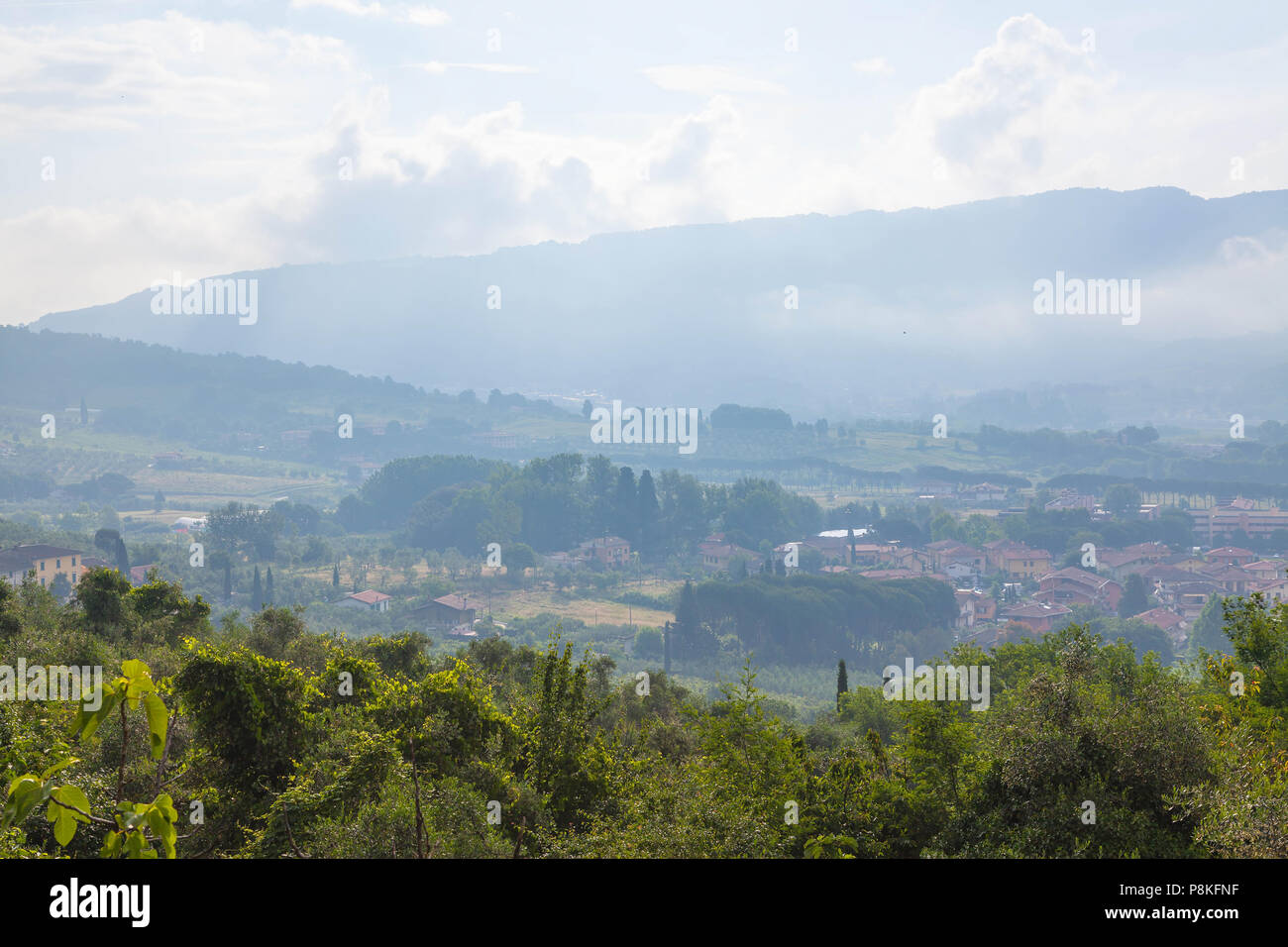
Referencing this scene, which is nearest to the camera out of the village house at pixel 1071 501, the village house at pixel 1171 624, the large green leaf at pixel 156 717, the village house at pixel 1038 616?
the large green leaf at pixel 156 717

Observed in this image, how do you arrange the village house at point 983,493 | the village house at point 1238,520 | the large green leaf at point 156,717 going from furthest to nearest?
the village house at point 983,493, the village house at point 1238,520, the large green leaf at point 156,717

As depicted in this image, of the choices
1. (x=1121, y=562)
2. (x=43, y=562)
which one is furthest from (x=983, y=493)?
(x=43, y=562)

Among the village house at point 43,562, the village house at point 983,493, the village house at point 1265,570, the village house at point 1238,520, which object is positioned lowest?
the village house at point 1265,570

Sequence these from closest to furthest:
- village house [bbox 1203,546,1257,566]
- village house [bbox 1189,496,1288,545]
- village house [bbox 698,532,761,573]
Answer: village house [bbox 1203,546,1257,566], village house [bbox 698,532,761,573], village house [bbox 1189,496,1288,545]

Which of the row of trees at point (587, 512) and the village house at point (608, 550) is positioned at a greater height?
the row of trees at point (587, 512)

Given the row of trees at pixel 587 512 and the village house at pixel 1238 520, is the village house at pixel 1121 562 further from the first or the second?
the row of trees at pixel 587 512

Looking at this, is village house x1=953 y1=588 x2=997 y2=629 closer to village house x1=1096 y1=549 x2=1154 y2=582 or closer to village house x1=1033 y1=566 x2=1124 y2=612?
village house x1=1033 y1=566 x2=1124 y2=612

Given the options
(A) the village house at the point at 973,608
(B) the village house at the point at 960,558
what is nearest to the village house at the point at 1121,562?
(B) the village house at the point at 960,558

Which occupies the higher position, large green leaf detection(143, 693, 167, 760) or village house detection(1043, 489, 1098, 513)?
large green leaf detection(143, 693, 167, 760)

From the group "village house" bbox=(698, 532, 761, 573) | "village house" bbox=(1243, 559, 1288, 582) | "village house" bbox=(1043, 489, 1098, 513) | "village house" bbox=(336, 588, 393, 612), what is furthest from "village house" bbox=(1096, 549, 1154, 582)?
"village house" bbox=(336, 588, 393, 612)

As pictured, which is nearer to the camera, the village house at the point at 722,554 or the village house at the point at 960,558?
the village house at the point at 960,558

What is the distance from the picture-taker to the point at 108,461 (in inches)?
6417

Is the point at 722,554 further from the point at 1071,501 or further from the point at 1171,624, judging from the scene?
the point at 1071,501
